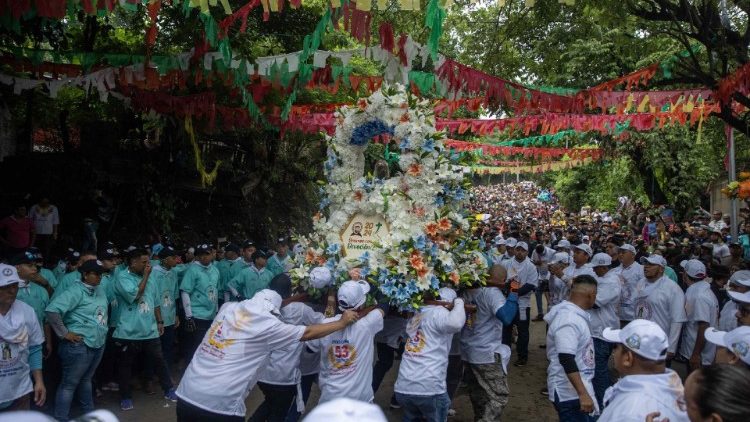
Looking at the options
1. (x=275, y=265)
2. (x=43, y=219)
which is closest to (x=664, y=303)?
(x=275, y=265)

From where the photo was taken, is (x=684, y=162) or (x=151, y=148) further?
(x=684, y=162)

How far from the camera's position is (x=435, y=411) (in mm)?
5434

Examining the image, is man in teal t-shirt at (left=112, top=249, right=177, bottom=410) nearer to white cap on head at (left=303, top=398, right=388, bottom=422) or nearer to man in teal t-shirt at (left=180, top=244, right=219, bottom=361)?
man in teal t-shirt at (left=180, top=244, right=219, bottom=361)

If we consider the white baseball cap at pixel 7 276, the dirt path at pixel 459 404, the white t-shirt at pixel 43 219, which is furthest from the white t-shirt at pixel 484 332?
the white t-shirt at pixel 43 219

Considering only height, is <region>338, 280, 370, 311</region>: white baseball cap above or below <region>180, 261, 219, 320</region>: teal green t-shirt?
above

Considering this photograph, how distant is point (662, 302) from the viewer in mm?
6898

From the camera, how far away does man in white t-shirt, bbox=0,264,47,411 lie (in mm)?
4754

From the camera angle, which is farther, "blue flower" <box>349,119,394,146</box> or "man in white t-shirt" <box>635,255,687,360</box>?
"blue flower" <box>349,119,394,146</box>

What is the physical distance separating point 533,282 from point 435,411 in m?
4.93

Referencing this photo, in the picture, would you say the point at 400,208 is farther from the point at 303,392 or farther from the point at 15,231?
the point at 15,231

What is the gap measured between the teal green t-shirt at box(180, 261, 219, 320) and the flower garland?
209 cm

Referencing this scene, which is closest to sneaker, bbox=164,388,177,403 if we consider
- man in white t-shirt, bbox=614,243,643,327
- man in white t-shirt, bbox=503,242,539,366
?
man in white t-shirt, bbox=503,242,539,366

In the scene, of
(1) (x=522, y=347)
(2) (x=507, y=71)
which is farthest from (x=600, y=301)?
(2) (x=507, y=71)

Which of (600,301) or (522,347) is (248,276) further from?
(600,301)
